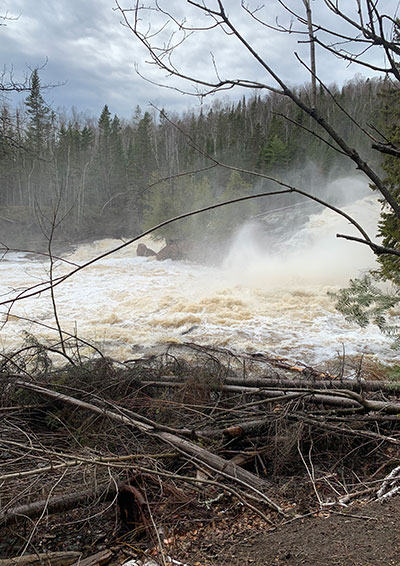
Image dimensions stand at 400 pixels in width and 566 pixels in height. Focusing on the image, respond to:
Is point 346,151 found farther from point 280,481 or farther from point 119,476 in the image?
point 280,481

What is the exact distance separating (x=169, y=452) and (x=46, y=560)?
153 cm

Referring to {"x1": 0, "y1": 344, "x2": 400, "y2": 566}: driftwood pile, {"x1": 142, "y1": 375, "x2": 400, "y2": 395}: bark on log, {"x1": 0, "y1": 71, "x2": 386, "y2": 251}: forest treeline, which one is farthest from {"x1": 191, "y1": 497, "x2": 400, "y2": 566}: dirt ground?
{"x1": 0, "y1": 71, "x2": 386, "y2": 251}: forest treeline

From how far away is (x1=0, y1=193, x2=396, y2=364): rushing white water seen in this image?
13.8 m

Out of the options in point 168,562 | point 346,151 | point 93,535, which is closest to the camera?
point 346,151

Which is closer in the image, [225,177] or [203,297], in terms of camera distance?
[203,297]

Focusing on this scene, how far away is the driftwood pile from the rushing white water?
3727 mm

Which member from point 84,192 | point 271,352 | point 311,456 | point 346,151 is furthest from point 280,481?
point 84,192

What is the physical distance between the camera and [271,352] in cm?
1278

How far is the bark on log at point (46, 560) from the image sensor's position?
3.26m

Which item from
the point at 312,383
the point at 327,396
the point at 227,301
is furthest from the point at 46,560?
the point at 227,301

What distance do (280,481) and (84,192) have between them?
45101 mm

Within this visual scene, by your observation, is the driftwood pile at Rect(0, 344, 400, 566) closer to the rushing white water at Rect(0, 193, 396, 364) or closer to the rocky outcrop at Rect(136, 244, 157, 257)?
the rushing white water at Rect(0, 193, 396, 364)

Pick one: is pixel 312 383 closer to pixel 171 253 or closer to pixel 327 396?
pixel 327 396

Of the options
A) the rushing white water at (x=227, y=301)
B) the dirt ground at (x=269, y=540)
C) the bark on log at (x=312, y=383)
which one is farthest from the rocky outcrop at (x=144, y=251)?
the dirt ground at (x=269, y=540)
